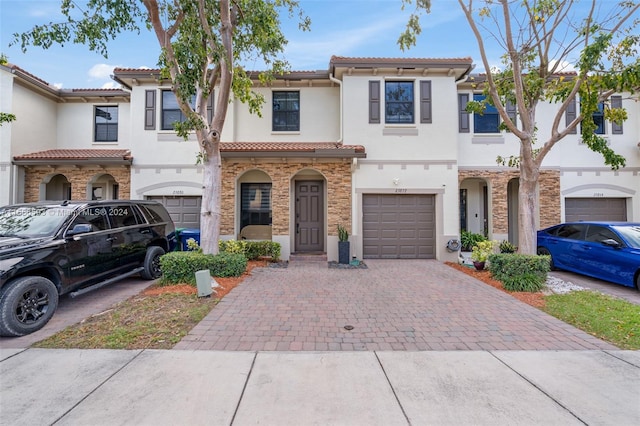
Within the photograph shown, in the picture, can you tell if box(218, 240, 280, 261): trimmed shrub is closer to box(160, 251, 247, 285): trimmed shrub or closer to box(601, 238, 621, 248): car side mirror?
box(160, 251, 247, 285): trimmed shrub

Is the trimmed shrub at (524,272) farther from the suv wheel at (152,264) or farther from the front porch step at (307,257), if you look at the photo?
the suv wheel at (152,264)

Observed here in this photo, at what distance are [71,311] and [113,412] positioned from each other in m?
3.84

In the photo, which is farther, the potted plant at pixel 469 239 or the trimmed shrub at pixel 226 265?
the potted plant at pixel 469 239

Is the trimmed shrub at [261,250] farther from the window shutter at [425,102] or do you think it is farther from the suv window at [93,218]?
the window shutter at [425,102]

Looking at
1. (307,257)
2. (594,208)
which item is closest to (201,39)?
(307,257)

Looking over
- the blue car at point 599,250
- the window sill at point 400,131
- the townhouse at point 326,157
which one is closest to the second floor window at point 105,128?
the townhouse at point 326,157

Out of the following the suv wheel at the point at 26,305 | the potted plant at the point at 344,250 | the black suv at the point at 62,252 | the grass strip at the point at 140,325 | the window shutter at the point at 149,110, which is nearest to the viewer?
the grass strip at the point at 140,325

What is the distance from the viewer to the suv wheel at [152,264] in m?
7.34

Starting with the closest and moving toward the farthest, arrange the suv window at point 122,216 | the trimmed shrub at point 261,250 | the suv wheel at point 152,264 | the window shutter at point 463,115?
the suv window at point 122,216
the suv wheel at point 152,264
the trimmed shrub at point 261,250
the window shutter at point 463,115

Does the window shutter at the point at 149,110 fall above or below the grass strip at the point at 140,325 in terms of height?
above

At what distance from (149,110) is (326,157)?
6.89 metres

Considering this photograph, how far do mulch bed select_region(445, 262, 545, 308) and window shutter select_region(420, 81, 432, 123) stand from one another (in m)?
5.12

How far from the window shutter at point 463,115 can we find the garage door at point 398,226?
3.10 meters

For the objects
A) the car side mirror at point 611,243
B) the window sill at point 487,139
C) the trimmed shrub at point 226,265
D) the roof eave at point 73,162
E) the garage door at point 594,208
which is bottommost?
the trimmed shrub at point 226,265
